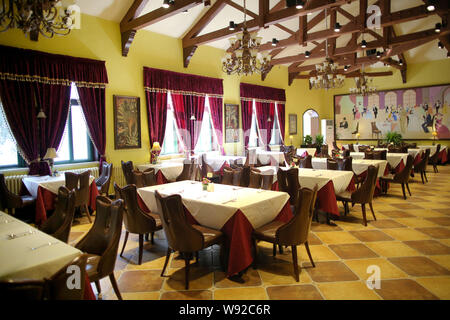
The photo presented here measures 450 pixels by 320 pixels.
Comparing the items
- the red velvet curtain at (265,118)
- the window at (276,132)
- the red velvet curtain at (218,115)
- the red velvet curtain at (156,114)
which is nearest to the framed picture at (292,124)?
the window at (276,132)

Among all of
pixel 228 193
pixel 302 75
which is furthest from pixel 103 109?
pixel 302 75

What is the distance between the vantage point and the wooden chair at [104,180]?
6121 millimetres

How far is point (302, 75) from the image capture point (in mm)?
13094

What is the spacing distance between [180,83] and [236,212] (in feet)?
20.7

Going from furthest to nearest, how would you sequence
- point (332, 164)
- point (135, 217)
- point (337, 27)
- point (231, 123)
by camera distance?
point (231, 123)
point (337, 27)
point (332, 164)
point (135, 217)

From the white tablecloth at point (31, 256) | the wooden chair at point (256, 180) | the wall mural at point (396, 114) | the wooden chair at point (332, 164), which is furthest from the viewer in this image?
the wall mural at point (396, 114)

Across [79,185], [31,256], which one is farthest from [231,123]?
[31,256]

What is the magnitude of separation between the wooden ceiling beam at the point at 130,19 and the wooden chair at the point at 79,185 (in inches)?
139

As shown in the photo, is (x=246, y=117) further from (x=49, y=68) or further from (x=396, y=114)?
(x=396, y=114)

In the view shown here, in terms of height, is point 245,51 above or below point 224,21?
below

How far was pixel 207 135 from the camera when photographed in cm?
990

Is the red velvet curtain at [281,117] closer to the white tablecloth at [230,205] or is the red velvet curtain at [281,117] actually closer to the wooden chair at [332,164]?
the wooden chair at [332,164]

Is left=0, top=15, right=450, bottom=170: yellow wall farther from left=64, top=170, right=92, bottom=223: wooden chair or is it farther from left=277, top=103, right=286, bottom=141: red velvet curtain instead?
left=64, top=170, right=92, bottom=223: wooden chair
